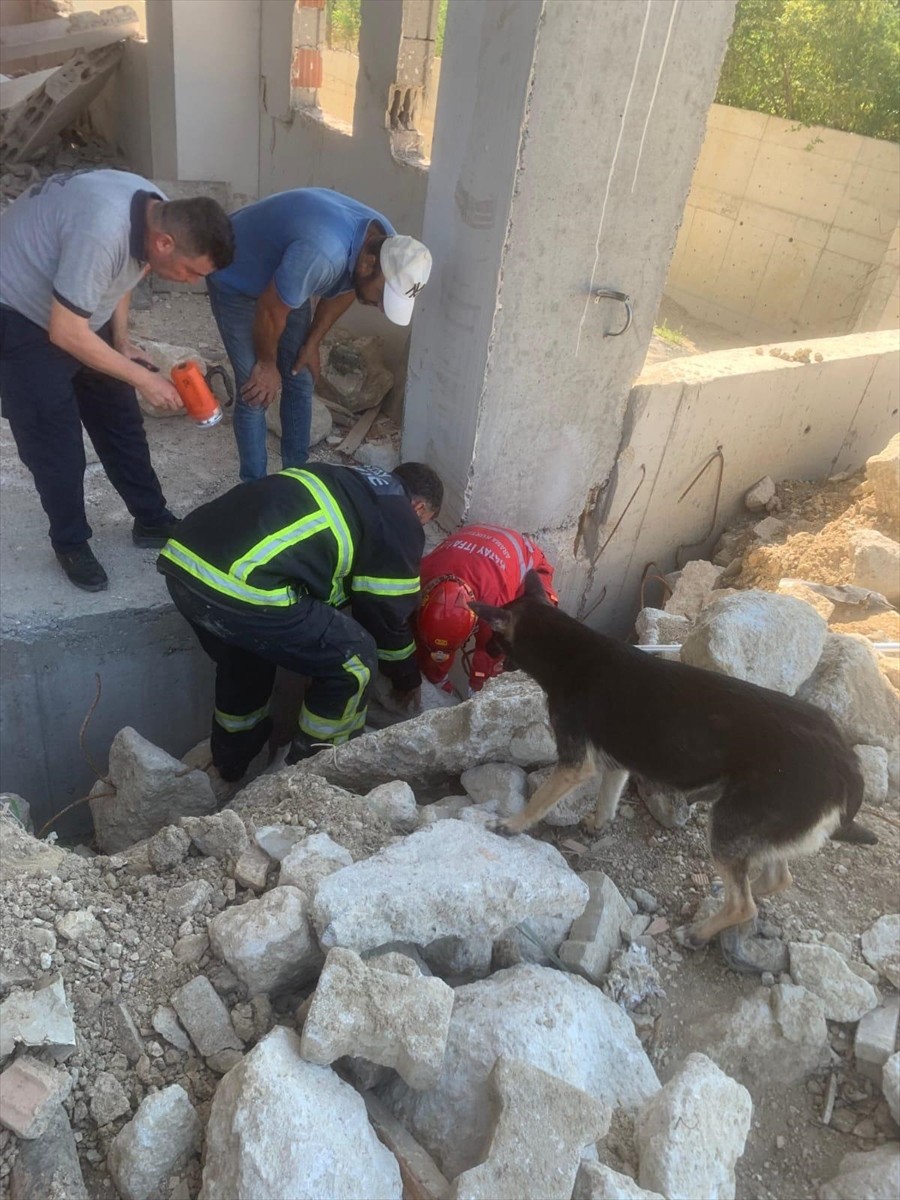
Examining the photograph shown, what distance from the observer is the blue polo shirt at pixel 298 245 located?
3721 mm

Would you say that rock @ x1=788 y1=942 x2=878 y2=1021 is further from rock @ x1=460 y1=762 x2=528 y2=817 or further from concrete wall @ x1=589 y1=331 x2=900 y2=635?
concrete wall @ x1=589 y1=331 x2=900 y2=635

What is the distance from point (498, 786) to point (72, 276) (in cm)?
244

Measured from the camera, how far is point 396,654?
12.2 feet

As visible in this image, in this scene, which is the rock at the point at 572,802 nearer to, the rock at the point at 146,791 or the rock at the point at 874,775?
the rock at the point at 874,775

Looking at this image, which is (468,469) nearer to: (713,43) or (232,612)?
(232,612)

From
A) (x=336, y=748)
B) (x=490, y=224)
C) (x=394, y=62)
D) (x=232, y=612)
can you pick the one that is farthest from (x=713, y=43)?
(x=336, y=748)

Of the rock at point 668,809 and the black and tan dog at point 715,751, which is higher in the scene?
the black and tan dog at point 715,751

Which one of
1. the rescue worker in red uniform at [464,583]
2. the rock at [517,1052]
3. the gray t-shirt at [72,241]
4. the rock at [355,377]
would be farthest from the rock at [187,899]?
the rock at [355,377]

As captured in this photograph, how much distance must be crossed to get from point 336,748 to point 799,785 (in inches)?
66.7

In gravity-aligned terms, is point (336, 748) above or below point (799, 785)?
below

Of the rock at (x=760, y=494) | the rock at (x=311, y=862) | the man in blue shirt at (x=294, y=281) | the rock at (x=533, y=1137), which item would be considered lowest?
the rock at (x=760, y=494)

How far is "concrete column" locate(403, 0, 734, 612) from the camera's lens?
3.40 metres

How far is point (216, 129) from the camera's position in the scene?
23.8 ft

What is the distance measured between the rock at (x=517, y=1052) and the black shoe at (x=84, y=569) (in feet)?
8.73
